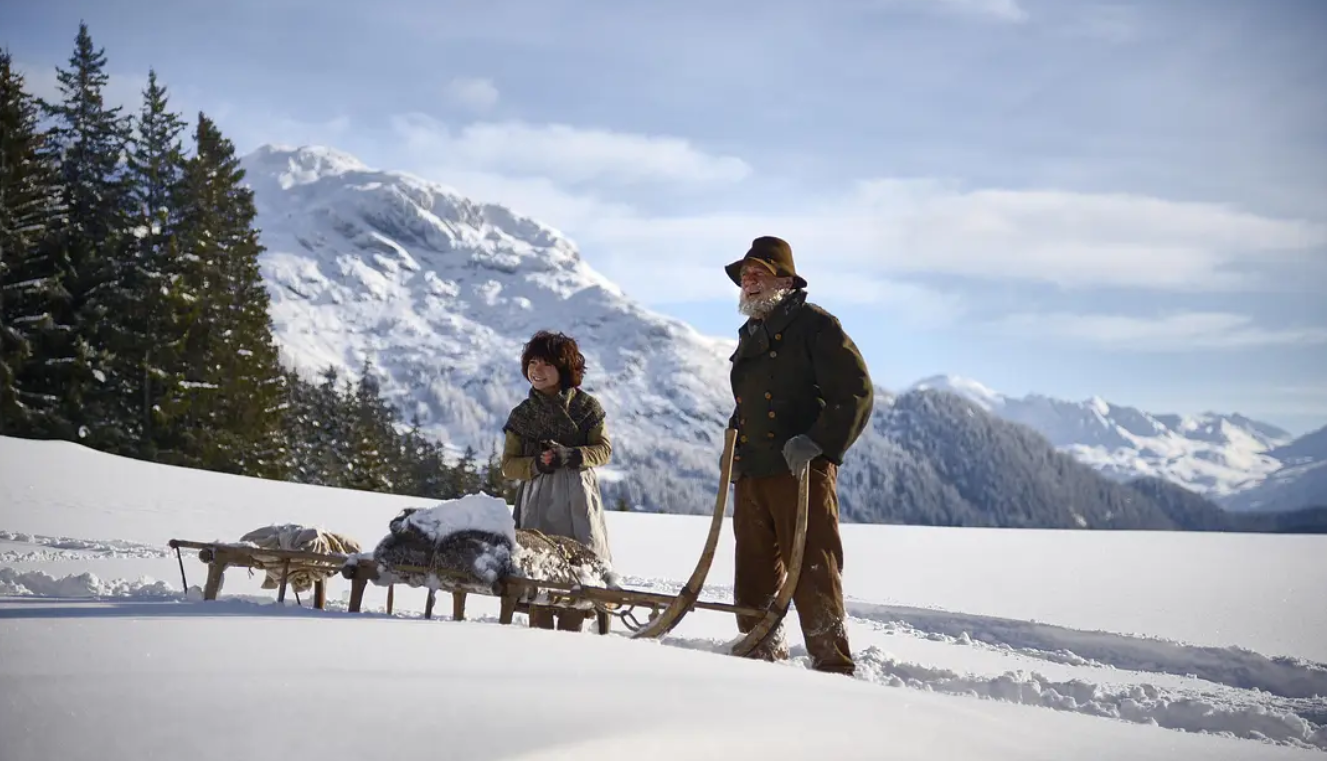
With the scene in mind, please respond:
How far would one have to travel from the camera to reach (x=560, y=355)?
6.65 metres

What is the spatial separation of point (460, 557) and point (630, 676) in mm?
1894

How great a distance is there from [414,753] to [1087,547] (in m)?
17.0

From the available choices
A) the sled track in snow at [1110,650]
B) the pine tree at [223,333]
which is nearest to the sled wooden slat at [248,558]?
the sled track in snow at [1110,650]

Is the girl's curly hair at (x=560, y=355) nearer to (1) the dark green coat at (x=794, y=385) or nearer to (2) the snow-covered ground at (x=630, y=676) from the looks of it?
(1) the dark green coat at (x=794, y=385)

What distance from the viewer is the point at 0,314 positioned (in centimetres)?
2408

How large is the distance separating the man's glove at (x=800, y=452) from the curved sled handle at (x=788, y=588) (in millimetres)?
36

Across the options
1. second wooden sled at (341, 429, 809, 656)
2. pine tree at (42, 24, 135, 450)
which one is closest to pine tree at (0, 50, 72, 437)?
pine tree at (42, 24, 135, 450)

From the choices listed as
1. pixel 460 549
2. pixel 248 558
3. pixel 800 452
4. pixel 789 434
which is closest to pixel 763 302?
pixel 789 434

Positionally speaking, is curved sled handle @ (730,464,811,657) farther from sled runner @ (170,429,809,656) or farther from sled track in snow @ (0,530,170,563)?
sled track in snow @ (0,530,170,563)

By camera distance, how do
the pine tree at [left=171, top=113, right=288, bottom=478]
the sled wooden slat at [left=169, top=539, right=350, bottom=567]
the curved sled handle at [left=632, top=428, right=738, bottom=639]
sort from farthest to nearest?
the pine tree at [left=171, top=113, right=288, bottom=478]
the sled wooden slat at [left=169, top=539, right=350, bottom=567]
the curved sled handle at [left=632, top=428, right=738, bottom=639]

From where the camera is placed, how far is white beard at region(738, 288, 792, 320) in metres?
5.79

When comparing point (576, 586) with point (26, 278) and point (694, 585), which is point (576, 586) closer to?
point (694, 585)

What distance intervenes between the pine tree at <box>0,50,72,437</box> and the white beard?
77.3ft

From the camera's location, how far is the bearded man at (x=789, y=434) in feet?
17.2
